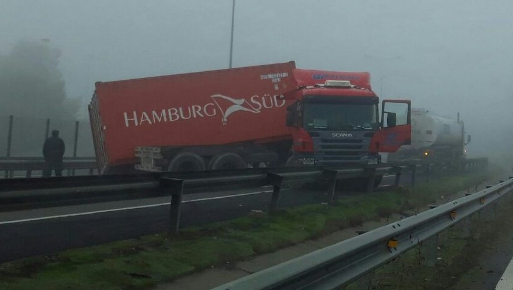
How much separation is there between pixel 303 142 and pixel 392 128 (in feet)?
10.1

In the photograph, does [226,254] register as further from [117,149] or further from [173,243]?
[117,149]

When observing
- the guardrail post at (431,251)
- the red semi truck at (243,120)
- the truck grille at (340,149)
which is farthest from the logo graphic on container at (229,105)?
the guardrail post at (431,251)

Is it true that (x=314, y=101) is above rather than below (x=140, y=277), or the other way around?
above

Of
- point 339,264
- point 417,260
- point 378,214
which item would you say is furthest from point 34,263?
point 378,214

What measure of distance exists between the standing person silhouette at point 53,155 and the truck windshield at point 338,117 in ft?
24.8

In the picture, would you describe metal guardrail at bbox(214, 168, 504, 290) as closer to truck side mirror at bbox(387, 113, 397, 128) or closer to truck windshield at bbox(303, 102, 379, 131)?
truck windshield at bbox(303, 102, 379, 131)

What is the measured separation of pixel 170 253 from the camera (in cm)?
852

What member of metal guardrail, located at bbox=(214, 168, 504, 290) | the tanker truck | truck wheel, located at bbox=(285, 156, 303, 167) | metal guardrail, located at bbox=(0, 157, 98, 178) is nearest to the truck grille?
truck wheel, located at bbox=(285, 156, 303, 167)

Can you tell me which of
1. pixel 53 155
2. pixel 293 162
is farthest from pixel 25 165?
pixel 293 162

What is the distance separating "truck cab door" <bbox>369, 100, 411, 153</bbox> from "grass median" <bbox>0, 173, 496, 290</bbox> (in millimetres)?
7580

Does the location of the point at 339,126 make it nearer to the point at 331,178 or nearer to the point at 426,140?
the point at 331,178

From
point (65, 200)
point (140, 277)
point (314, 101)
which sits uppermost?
point (314, 101)

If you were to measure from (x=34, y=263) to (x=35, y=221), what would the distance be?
337 cm

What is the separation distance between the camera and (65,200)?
323 inches
